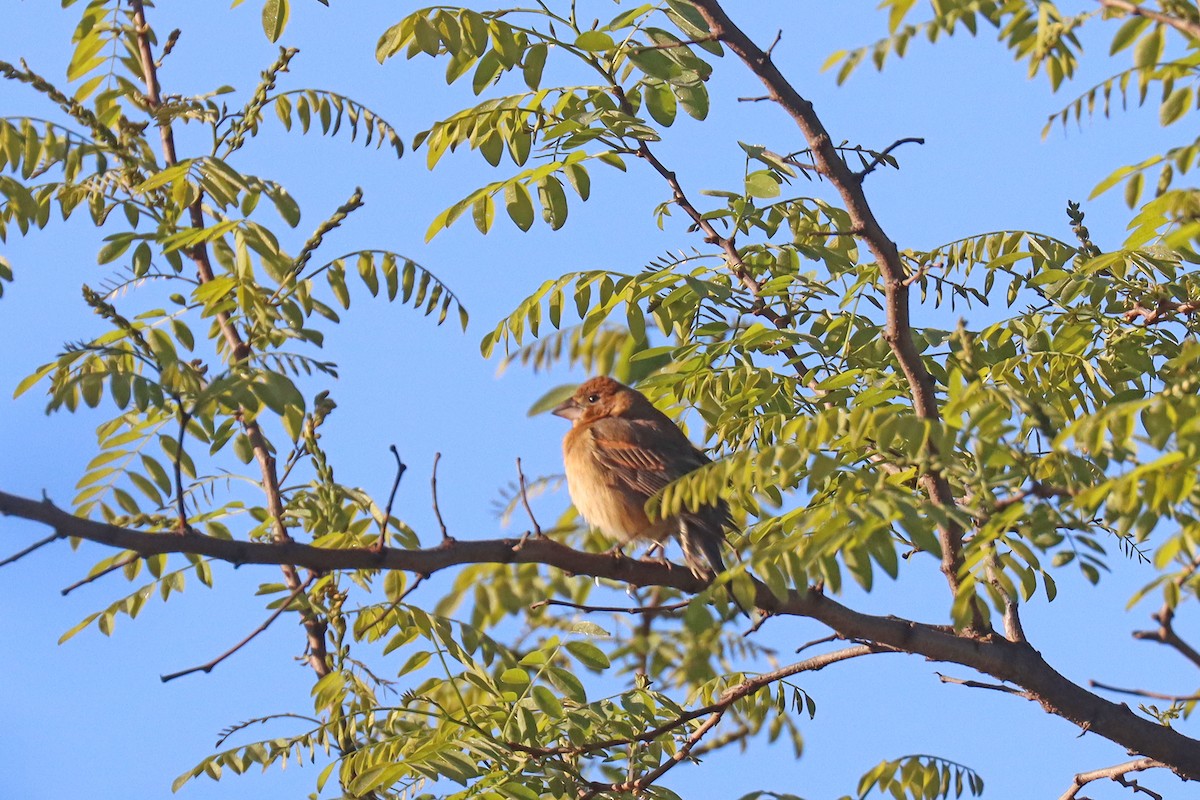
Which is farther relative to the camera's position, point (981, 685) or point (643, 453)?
point (643, 453)

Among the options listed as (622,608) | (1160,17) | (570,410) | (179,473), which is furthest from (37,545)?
(570,410)

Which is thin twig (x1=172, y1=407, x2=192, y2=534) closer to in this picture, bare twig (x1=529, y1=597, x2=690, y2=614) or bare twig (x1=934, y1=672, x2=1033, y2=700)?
bare twig (x1=529, y1=597, x2=690, y2=614)

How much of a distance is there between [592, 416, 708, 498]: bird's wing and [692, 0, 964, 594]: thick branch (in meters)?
2.42

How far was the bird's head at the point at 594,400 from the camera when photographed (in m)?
8.12

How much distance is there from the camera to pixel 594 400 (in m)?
8.29

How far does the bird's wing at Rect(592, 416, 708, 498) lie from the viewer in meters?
6.93

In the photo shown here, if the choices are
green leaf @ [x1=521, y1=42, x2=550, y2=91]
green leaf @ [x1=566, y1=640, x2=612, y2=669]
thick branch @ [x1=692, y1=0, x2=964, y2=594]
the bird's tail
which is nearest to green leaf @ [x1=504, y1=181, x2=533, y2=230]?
green leaf @ [x1=521, y1=42, x2=550, y2=91]

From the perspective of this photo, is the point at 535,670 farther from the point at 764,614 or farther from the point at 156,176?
the point at 156,176

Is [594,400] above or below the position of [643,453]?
above

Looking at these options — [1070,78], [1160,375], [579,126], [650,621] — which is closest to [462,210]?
[579,126]

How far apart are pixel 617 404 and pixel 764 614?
11.2ft

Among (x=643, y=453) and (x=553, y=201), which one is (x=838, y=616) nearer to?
(x=553, y=201)

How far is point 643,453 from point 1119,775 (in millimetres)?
2986

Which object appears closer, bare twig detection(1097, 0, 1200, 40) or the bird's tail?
bare twig detection(1097, 0, 1200, 40)
